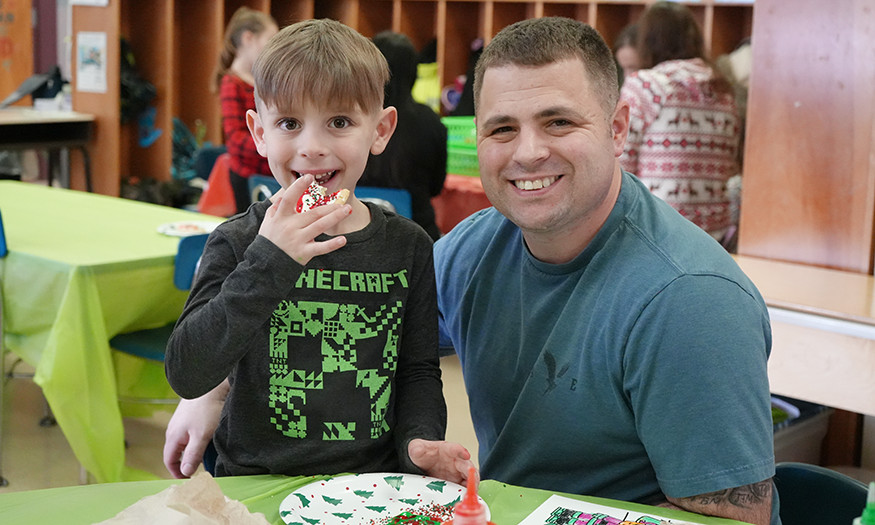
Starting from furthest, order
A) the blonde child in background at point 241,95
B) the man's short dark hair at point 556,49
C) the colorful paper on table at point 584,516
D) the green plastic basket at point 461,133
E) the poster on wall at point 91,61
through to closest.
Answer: the poster on wall at point 91,61 → the green plastic basket at point 461,133 → the blonde child in background at point 241,95 → the man's short dark hair at point 556,49 → the colorful paper on table at point 584,516

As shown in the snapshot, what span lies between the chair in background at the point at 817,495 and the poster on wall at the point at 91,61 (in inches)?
227

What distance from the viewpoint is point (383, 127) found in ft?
4.70

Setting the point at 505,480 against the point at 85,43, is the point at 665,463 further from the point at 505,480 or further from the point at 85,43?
the point at 85,43

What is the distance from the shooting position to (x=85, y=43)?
6.20 metres

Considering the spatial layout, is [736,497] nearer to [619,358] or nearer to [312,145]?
[619,358]

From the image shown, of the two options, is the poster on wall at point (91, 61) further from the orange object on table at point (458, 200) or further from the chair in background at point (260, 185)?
the chair in background at point (260, 185)

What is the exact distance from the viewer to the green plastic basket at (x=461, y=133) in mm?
4941

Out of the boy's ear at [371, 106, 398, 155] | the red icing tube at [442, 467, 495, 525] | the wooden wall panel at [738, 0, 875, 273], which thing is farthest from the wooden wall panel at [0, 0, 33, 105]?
the red icing tube at [442, 467, 495, 525]

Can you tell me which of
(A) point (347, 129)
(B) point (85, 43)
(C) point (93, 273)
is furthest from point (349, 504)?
(B) point (85, 43)

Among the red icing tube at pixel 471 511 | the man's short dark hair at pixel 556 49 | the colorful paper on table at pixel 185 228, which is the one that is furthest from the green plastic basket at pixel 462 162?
the red icing tube at pixel 471 511

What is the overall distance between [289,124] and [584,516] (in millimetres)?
701

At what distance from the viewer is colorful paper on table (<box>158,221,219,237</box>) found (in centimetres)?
304

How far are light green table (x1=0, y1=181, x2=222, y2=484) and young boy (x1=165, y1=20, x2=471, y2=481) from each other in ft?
4.65

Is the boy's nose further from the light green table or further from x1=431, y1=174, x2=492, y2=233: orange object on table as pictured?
x1=431, y1=174, x2=492, y2=233: orange object on table
